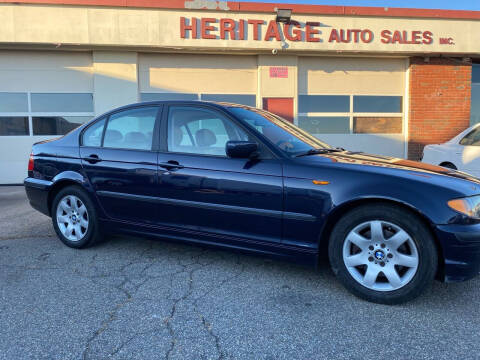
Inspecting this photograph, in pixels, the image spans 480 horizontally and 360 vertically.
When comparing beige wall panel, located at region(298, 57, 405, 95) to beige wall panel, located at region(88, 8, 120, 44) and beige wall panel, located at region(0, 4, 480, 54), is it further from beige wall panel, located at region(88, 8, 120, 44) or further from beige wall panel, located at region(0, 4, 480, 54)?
beige wall panel, located at region(88, 8, 120, 44)

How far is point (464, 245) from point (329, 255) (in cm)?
91

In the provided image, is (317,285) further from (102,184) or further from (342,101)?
(342,101)

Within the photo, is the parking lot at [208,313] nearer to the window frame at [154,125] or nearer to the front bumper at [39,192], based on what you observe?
the front bumper at [39,192]

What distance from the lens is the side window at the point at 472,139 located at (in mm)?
6078

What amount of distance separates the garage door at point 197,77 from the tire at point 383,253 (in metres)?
7.64

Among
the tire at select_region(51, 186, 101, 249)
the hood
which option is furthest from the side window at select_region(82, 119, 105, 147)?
the hood

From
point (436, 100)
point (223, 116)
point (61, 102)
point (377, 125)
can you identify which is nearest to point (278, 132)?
point (223, 116)

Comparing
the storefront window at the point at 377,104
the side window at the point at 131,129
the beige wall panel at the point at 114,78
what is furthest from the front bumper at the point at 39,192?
the storefront window at the point at 377,104

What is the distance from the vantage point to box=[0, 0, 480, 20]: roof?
880 cm

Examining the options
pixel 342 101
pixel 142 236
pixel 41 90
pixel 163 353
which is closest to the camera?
pixel 163 353

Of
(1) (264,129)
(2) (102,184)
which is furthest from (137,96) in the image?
(1) (264,129)

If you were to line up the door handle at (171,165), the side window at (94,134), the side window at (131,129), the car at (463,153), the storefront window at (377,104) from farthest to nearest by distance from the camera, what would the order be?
the storefront window at (377,104) < the car at (463,153) < the side window at (94,134) < the side window at (131,129) < the door handle at (171,165)

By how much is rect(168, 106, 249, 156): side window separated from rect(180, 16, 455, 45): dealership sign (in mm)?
6290

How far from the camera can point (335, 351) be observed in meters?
2.06
